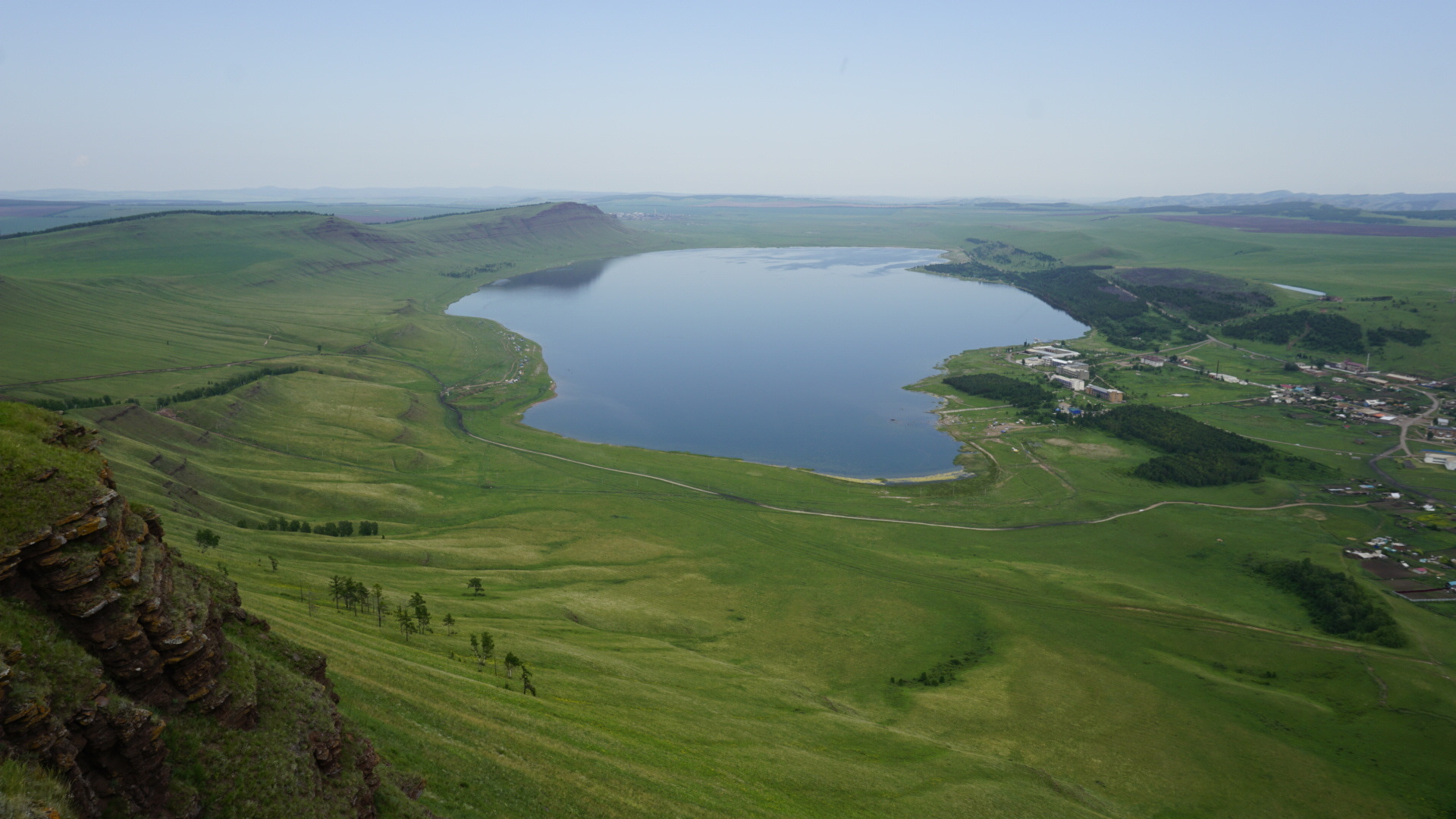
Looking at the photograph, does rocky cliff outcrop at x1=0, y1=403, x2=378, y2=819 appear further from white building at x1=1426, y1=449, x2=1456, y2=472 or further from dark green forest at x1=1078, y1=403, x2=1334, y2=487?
white building at x1=1426, y1=449, x2=1456, y2=472

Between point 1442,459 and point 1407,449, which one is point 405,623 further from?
point 1407,449

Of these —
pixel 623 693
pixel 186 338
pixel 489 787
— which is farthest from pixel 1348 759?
pixel 186 338

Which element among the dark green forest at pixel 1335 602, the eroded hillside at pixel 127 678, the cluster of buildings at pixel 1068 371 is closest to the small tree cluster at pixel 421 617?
the eroded hillside at pixel 127 678

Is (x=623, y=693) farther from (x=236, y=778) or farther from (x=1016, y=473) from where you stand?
(x=1016, y=473)

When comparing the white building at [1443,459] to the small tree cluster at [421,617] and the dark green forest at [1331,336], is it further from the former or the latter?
the small tree cluster at [421,617]

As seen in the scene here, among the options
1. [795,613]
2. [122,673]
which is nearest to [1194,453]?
[795,613]

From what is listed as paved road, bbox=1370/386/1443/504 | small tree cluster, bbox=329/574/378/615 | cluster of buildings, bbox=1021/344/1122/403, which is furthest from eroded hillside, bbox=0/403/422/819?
cluster of buildings, bbox=1021/344/1122/403
